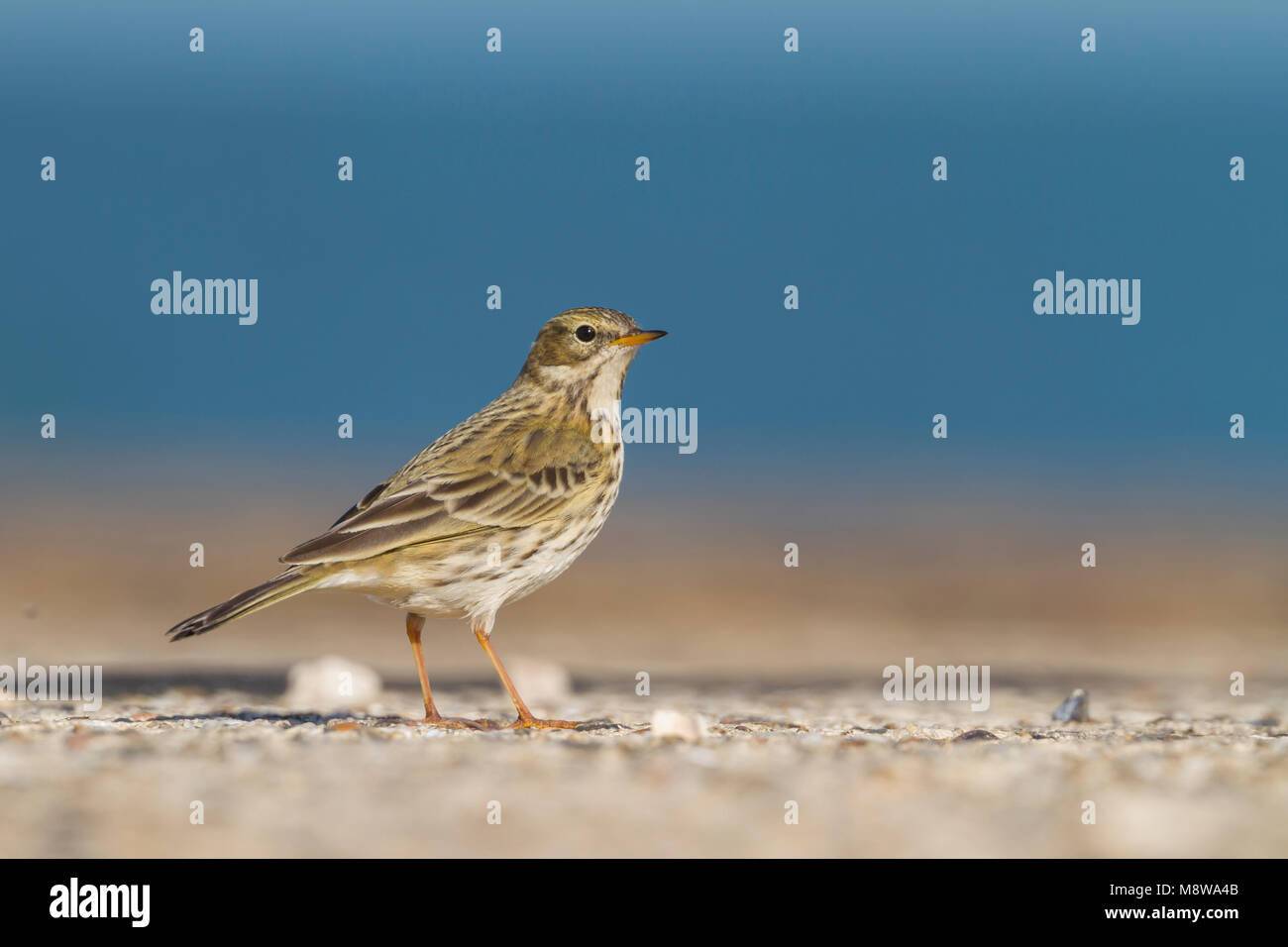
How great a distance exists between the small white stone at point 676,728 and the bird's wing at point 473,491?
1467mm

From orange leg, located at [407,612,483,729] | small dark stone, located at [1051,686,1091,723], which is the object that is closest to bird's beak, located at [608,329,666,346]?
orange leg, located at [407,612,483,729]

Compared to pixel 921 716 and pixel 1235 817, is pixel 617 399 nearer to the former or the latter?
pixel 921 716

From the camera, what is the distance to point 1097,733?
782 cm

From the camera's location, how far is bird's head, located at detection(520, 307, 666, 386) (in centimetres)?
899

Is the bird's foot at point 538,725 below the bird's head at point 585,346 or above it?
below

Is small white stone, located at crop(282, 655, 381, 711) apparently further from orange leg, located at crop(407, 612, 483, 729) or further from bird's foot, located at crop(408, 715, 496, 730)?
bird's foot, located at crop(408, 715, 496, 730)

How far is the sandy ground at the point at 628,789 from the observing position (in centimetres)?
466

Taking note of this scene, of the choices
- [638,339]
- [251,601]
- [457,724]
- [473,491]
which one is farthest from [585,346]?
[251,601]

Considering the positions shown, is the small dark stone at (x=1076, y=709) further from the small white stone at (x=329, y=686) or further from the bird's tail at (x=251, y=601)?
the bird's tail at (x=251, y=601)

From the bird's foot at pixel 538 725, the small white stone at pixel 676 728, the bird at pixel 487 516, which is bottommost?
the bird's foot at pixel 538 725

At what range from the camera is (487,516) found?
7879 mm

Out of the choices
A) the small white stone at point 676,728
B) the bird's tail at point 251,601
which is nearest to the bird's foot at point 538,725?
the small white stone at point 676,728

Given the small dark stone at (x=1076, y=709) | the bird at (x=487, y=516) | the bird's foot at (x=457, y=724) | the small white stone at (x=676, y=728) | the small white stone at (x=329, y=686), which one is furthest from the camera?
the small white stone at (x=329, y=686)

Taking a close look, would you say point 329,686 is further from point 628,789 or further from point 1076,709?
point 1076,709
